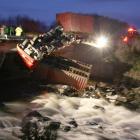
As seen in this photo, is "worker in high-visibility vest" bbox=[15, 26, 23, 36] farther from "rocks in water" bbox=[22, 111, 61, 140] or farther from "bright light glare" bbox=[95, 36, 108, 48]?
"rocks in water" bbox=[22, 111, 61, 140]

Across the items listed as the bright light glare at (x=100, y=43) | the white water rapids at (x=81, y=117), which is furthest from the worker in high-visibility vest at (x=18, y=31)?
the white water rapids at (x=81, y=117)

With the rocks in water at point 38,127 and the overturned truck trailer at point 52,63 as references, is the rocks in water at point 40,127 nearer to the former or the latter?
the rocks in water at point 38,127

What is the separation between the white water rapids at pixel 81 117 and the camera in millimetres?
20053

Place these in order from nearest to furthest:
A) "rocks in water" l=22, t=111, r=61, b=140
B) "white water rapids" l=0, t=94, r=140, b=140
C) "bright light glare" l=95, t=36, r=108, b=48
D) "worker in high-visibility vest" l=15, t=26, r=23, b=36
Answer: "rocks in water" l=22, t=111, r=61, b=140
"white water rapids" l=0, t=94, r=140, b=140
"worker in high-visibility vest" l=15, t=26, r=23, b=36
"bright light glare" l=95, t=36, r=108, b=48

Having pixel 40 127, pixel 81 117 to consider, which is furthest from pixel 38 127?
pixel 81 117

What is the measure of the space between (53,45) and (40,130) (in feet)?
43.9

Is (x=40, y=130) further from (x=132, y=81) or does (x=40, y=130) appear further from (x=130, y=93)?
Result: (x=132, y=81)

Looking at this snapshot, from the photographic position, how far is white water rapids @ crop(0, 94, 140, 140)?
65.8 ft

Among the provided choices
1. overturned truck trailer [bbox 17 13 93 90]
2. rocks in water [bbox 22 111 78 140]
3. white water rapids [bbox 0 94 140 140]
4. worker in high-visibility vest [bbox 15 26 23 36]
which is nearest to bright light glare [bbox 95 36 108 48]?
overturned truck trailer [bbox 17 13 93 90]

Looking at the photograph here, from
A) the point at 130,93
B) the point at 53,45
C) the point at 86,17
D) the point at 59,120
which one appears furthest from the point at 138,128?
the point at 86,17

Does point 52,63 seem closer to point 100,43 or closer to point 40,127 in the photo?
point 100,43

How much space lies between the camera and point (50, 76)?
30797mm

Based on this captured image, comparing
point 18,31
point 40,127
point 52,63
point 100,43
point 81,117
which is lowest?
point 81,117

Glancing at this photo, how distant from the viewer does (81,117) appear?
24.0 meters
